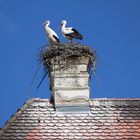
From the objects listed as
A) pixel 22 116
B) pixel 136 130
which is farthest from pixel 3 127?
pixel 136 130

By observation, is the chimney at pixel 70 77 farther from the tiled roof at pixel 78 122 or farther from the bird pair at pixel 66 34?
the bird pair at pixel 66 34

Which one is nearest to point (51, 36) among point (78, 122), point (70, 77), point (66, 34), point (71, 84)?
point (66, 34)

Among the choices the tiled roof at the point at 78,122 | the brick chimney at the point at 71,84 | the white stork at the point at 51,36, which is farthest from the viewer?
the white stork at the point at 51,36

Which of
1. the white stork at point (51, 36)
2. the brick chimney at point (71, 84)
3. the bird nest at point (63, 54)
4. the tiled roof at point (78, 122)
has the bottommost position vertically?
the tiled roof at point (78, 122)

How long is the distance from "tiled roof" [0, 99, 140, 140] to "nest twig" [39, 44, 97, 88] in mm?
950

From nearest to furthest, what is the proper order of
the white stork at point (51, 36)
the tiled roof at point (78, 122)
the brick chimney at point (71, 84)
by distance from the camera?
1. the tiled roof at point (78, 122)
2. the brick chimney at point (71, 84)
3. the white stork at point (51, 36)

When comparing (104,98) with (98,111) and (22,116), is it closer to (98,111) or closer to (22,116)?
(98,111)

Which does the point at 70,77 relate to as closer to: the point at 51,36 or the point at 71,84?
the point at 71,84

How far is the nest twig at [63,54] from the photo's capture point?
1565cm

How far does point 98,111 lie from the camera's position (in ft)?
48.9

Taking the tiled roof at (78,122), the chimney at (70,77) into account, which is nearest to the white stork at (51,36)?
the chimney at (70,77)

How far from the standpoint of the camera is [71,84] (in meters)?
15.3

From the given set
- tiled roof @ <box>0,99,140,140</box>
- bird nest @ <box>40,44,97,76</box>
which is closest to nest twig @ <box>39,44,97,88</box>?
bird nest @ <box>40,44,97,76</box>

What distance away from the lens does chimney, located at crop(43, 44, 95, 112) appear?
15.0 m
